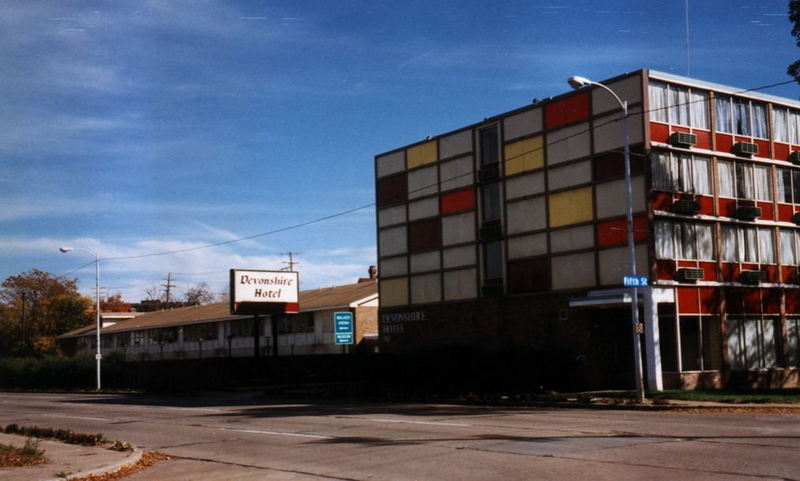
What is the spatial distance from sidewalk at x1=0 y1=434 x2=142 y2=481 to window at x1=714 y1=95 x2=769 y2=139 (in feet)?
100

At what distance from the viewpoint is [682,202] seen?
35.8 metres

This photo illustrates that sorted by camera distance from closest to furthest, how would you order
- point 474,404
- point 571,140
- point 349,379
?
point 474,404
point 571,140
point 349,379

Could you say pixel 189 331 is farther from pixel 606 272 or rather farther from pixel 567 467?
pixel 567 467

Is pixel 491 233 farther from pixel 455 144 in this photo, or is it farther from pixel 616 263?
pixel 616 263

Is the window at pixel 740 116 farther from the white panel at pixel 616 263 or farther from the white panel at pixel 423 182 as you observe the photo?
the white panel at pixel 423 182

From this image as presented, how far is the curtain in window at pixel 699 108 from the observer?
37.3 m

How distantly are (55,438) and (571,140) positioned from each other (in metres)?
26.5

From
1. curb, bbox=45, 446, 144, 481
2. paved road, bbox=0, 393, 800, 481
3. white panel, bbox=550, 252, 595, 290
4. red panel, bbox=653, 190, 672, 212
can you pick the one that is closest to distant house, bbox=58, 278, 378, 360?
white panel, bbox=550, 252, 595, 290

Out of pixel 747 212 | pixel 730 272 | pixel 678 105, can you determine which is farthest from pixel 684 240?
pixel 678 105

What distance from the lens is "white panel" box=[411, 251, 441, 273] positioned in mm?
46719

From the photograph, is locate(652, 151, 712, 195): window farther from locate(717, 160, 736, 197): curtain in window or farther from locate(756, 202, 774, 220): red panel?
locate(756, 202, 774, 220): red panel

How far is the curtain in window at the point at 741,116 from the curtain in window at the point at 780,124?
176cm

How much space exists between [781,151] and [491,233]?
14073 mm

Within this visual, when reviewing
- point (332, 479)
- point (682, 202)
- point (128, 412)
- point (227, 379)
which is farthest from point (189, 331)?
point (332, 479)
